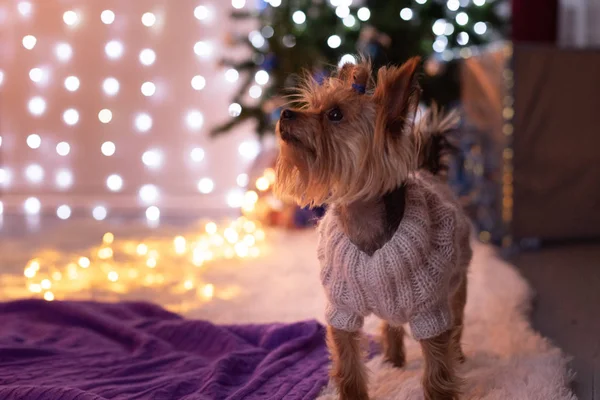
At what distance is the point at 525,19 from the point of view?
12.3 feet

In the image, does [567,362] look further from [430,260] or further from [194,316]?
[194,316]

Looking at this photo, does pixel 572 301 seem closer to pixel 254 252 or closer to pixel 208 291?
pixel 208 291

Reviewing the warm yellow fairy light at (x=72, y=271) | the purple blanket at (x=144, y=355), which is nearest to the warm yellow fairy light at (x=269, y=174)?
the warm yellow fairy light at (x=72, y=271)

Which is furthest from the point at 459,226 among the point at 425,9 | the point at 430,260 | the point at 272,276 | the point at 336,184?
the point at 425,9

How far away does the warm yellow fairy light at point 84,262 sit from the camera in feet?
9.45

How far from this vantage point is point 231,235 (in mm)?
3568

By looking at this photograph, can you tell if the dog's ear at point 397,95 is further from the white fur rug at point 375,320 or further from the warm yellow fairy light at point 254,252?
the warm yellow fairy light at point 254,252

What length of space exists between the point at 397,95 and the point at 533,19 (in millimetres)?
2704

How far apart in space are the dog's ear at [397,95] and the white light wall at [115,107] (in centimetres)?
329

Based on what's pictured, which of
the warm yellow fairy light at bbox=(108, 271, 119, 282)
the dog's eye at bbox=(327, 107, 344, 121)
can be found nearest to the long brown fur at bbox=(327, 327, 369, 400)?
the dog's eye at bbox=(327, 107, 344, 121)

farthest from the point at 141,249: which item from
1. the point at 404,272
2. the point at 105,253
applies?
the point at 404,272

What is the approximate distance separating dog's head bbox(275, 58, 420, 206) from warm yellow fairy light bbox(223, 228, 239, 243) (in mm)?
2023

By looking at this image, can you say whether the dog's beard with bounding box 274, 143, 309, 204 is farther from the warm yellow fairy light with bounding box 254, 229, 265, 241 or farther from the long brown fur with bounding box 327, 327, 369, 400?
the warm yellow fairy light with bounding box 254, 229, 265, 241

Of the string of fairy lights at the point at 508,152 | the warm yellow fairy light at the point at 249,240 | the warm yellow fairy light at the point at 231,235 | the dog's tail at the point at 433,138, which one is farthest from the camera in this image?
the warm yellow fairy light at the point at 231,235
